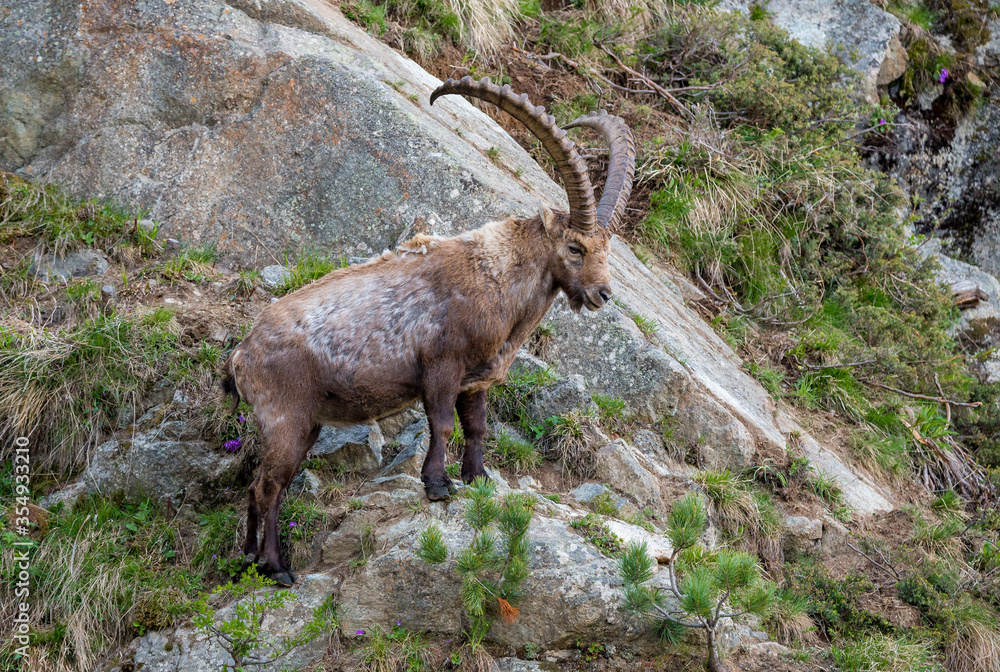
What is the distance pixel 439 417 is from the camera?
575 centimetres

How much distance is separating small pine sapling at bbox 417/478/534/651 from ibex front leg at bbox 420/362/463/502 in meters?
0.50

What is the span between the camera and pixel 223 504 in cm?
655

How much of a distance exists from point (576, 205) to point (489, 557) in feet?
8.42

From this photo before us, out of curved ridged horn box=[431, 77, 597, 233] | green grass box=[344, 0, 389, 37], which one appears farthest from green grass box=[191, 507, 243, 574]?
green grass box=[344, 0, 389, 37]

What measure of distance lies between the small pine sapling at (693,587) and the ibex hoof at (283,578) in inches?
86.8

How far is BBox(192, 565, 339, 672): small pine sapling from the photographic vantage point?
525 cm

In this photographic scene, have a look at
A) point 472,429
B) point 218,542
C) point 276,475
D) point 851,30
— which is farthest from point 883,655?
point 851,30

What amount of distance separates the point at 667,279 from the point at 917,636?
16.0 ft

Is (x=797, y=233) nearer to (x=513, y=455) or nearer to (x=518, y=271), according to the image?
(x=513, y=455)

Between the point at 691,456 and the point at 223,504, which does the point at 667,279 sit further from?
the point at 223,504

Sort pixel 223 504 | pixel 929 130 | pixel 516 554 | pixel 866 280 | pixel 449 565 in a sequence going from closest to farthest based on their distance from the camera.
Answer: pixel 516 554, pixel 449 565, pixel 223 504, pixel 866 280, pixel 929 130

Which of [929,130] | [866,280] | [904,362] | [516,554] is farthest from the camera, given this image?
[929,130]

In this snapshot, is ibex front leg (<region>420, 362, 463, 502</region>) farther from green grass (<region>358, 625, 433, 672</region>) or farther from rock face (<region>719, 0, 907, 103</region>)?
rock face (<region>719, 0, 907, 103</region>)

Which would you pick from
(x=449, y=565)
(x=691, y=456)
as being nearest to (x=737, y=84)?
(x=691, y=456)
